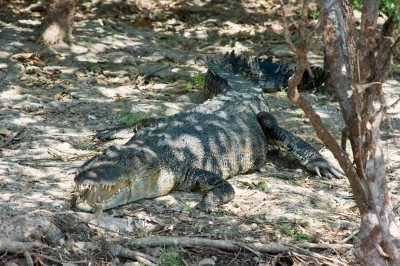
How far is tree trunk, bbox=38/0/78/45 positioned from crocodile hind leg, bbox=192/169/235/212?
513cm

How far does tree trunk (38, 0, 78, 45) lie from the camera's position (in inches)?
368

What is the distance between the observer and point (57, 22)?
375 inches

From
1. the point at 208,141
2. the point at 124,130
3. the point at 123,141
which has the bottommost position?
the point at 123,141

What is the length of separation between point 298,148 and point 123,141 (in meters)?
2.25

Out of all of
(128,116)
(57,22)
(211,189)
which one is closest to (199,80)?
(128,116)

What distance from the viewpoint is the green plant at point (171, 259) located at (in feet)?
13.3

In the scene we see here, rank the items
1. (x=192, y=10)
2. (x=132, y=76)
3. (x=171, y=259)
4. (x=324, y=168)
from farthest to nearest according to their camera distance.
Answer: (x=192, y=10) < (x=132, y=76) < (x=324, y=168) < (x=171, y=259)

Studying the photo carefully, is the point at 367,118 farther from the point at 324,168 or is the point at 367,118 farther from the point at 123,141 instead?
the point at 123,141

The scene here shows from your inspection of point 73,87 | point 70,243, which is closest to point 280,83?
point 73,87

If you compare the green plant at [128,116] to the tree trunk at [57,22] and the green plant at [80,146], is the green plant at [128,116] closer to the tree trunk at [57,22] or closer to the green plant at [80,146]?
the green plant at [80,146]

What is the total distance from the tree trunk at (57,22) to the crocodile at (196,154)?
3508 millimetres

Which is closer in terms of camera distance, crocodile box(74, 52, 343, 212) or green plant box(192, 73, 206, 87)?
crocodile box(74, 52, 343, 212)

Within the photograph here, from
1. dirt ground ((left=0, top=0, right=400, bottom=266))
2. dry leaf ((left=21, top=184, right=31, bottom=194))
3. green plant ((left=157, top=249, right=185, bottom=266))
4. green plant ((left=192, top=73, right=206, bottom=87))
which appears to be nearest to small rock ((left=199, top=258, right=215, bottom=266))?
dirt ground ((left=0, top=0, right=400, bottom=266))

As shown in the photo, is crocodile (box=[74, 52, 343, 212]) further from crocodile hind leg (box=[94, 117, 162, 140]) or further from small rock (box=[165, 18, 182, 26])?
small rock (box=[165, 18, 182, 26])
